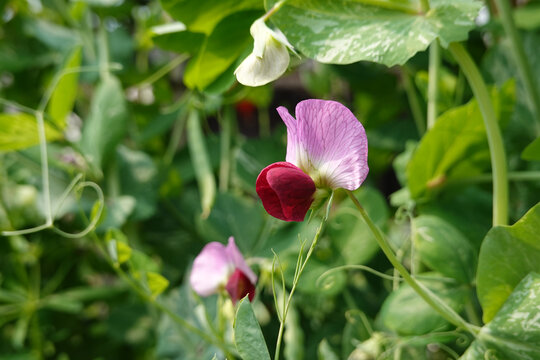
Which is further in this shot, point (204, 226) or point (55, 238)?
point (55, 238)

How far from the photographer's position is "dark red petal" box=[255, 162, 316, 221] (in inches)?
12.6

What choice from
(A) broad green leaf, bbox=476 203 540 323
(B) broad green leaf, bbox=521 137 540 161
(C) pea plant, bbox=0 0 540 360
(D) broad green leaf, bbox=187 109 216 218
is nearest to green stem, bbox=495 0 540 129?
(C) pea plant, bbox=0 0 540 360

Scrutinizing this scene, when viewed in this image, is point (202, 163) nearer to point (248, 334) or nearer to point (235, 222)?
point (235, 222)

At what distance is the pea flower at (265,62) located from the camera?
331 millimetres

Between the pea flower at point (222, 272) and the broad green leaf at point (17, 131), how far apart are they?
27 cm

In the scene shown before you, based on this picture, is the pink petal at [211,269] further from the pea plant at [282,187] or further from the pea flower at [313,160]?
the pea flower at [313,160]

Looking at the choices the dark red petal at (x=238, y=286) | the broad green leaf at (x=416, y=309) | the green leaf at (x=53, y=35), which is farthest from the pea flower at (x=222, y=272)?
the green leaf at (x=53, y=35)

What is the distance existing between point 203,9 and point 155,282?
0.23 m

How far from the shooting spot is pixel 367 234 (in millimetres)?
573

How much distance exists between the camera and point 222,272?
1.54 ft

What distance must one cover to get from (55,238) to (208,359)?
0.47 m

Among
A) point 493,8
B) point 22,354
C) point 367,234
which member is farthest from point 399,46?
point 22,354

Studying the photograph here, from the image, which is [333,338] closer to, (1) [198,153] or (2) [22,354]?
(1) [198,153]

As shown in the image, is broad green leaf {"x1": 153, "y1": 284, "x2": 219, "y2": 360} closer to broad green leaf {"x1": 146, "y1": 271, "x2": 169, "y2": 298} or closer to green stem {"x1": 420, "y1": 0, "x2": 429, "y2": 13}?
broad green leaf {"x1": 146, "y1": 271, "x2": 169, "y2": 298}
